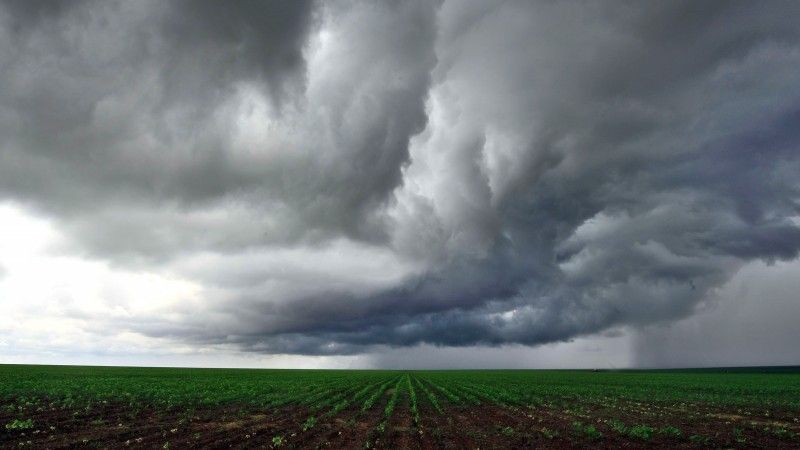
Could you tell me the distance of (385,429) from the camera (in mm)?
23109

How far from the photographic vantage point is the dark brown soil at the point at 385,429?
1923cm

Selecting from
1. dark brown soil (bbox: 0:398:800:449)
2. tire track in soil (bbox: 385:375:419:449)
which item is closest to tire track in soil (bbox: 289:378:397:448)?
dark brown soil (bbox: 0:398:800:449)

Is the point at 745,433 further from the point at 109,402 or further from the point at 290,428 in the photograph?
the point at 109,402

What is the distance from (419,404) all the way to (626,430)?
55.2 ft

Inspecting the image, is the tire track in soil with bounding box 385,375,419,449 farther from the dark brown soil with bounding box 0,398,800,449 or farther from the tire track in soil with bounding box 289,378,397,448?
the tire track in soil with bounding box 289,378,397,448

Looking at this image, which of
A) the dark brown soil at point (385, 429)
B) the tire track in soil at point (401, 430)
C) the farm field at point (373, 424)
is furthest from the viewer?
the farm field at point (373, 424)

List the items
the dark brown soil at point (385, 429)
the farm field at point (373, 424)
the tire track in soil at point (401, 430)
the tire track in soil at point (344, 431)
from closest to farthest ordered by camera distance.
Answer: the tire track in soil at point (344, 431) → the dark brown soil at point (385, 429) → the tire track in soil at point (401, 430) → the farm field at point (373, 424)

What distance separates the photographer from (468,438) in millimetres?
21062

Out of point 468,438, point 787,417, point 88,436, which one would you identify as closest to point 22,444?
point 88,436

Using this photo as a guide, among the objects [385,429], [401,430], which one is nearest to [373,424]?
[385,429]

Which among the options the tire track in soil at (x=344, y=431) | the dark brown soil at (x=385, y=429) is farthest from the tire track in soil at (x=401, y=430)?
the tire track in soil at (x=344, y=431)

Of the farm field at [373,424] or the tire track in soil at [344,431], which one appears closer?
the tire track in soil at [344,431]

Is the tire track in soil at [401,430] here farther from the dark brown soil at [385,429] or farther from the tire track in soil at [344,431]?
the tire track in soil at [344,431]

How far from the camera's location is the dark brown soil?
63.1 feet
